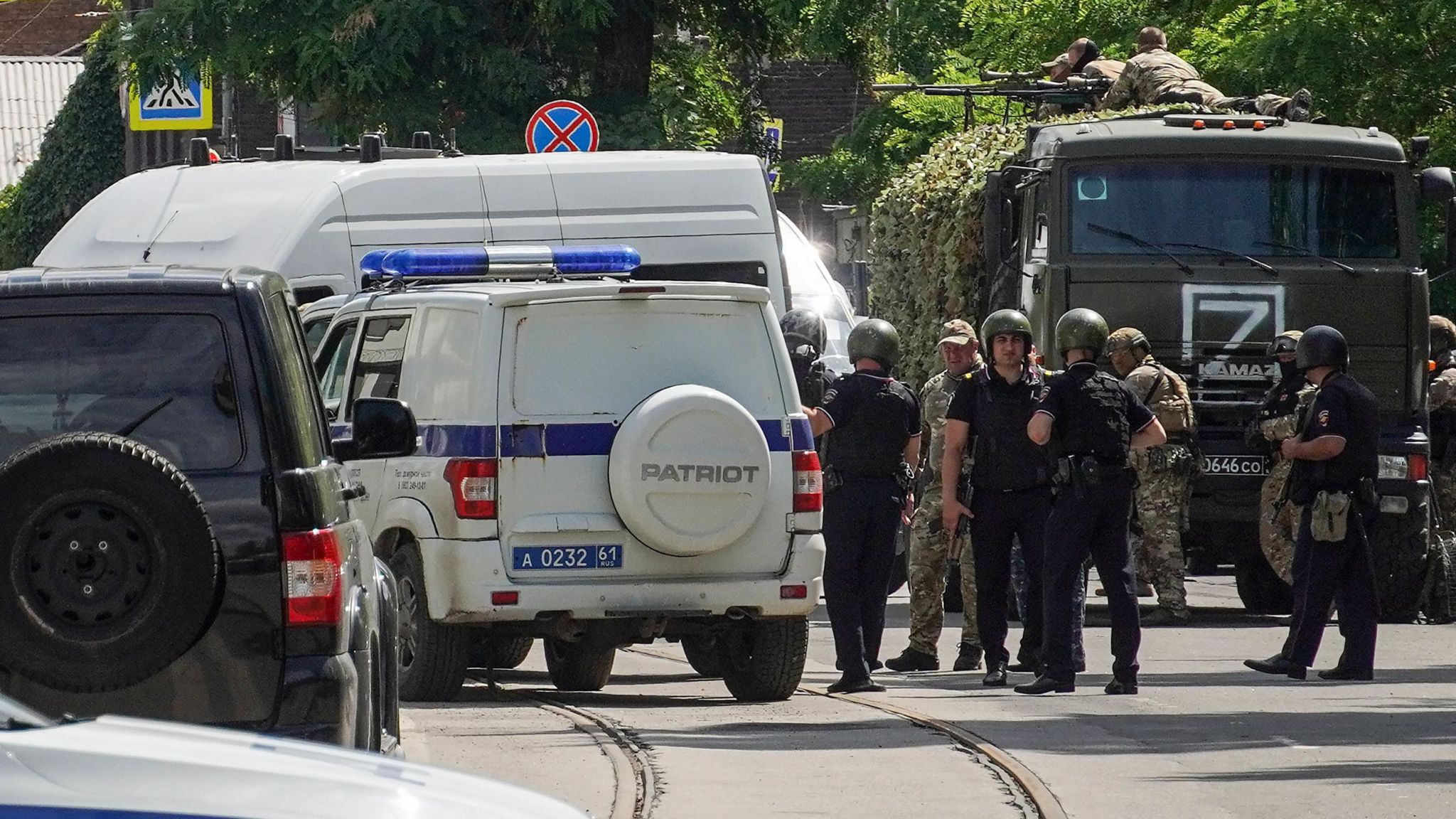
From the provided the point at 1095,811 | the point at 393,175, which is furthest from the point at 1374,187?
the point at 1095,811

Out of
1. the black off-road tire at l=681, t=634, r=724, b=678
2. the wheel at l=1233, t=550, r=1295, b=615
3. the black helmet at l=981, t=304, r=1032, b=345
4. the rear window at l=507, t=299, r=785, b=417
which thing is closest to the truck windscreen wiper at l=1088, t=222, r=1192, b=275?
the wheel at l=1233, t=550, r=1295, b=615

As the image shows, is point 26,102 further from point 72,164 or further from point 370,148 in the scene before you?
point 370,148

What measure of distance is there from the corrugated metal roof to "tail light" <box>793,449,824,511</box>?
42119mm

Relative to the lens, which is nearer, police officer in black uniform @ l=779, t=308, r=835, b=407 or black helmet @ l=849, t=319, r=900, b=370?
black helmet @ l=849, t=319, r=900, b=370

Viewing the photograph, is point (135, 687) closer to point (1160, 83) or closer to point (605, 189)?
point (605, 189)

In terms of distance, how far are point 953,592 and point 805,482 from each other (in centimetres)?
571

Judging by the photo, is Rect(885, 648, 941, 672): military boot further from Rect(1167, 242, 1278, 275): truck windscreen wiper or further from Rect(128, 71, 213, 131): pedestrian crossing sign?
Rect(128, 71, 213, 131): pedestrian crossing sign

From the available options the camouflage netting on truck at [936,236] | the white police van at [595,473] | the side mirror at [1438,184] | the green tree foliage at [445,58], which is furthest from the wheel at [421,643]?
the green tree foliage at [445,58]

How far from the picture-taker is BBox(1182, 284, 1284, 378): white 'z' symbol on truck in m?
15.4

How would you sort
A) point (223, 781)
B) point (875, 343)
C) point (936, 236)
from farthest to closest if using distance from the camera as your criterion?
point (936, 236), point (875, 343), point (223, 781)

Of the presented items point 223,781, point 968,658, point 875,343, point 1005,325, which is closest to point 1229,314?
point 968,658

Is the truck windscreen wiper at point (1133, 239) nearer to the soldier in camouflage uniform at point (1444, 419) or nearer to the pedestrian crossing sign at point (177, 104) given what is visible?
the soldier in camouflage uniform at point (1444, 419)

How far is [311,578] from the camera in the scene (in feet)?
19.8

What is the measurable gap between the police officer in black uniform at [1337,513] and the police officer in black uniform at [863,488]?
1.98 metres
